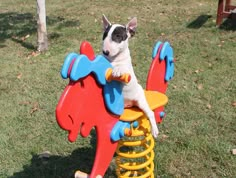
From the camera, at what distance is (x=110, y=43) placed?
8.97ft

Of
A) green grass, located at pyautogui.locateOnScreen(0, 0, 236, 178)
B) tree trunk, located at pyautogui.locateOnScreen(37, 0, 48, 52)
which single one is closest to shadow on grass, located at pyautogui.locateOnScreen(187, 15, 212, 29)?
green grass, located at pyautogui.locateOnScreen(0, 0, 236, 178)

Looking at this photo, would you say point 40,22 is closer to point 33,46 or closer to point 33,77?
point 33,46

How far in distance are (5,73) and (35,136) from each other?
2254 mm

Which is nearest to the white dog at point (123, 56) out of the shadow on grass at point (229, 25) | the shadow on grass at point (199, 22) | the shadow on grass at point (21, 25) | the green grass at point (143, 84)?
the green grass at point (143, 84)

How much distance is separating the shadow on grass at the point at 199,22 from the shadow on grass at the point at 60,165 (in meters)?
4.55

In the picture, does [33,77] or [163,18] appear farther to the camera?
[163,18]

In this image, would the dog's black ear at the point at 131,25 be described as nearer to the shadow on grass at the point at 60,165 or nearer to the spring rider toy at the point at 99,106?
the spring rider toy at the point at 99,106

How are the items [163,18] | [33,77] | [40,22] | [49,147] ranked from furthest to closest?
1. [163,18]
2. [40,22]
3. [33,77]
4. [49,147]

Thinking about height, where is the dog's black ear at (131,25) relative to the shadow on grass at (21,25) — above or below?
above

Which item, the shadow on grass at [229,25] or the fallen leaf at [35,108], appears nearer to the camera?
the fallen leaf at [35,108]

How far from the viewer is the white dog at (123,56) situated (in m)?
2.74

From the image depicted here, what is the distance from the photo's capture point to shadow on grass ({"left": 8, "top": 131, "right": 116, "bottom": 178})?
3830mm

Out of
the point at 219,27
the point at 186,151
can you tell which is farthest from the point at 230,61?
the point at 186,151

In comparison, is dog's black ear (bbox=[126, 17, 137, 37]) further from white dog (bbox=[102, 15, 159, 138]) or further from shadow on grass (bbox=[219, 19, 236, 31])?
shadow on grass (bbox=[219, 19, 236, 31])
